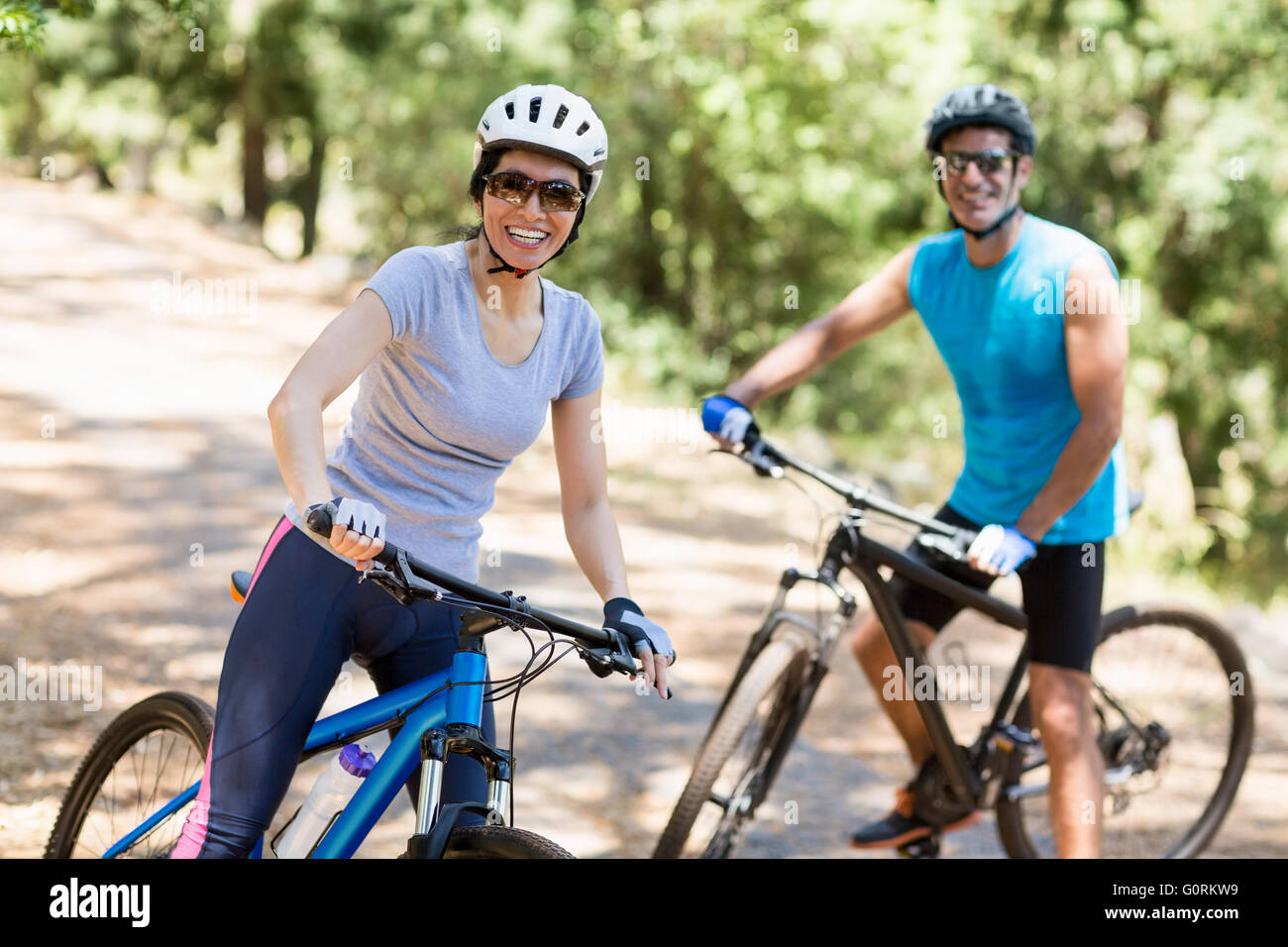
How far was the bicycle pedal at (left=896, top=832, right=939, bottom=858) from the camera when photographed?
4258 millimetres

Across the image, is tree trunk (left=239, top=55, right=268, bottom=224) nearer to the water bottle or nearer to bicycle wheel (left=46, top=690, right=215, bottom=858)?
bicycle wheel (left=46, top=690, right=215, bottom=858)

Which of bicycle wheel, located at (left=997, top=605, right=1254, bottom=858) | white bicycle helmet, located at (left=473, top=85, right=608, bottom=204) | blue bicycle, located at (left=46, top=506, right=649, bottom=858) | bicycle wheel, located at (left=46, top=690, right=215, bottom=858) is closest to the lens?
blue bicycle, located at (left=46, top=506, right=649, bottom=858)

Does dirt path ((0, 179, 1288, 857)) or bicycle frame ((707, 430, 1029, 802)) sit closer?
bicycle frame ((707, 430, 1029, 802))

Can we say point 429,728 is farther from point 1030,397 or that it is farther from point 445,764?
point 1030,397

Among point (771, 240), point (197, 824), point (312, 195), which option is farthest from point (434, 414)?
point (312, 195)

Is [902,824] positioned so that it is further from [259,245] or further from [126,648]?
[259,245]

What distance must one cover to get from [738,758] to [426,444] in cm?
170

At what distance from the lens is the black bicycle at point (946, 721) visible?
12.5 feet

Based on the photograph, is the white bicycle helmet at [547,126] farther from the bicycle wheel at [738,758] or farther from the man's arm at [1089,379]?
the bicycle wheel at [738,758]

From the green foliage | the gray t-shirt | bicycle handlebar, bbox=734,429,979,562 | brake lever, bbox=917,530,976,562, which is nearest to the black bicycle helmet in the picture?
bicycle handlebar, bbox=734,429,979,562

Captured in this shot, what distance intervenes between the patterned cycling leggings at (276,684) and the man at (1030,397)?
1.45 metres

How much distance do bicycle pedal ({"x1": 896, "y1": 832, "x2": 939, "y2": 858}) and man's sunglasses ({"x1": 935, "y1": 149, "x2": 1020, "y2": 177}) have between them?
2.06 meters

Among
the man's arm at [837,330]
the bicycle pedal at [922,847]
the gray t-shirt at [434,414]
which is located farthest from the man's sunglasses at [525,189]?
the bicycle pedal at [922,847]

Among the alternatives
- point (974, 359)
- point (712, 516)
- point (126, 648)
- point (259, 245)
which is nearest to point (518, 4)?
point (259, 245)
